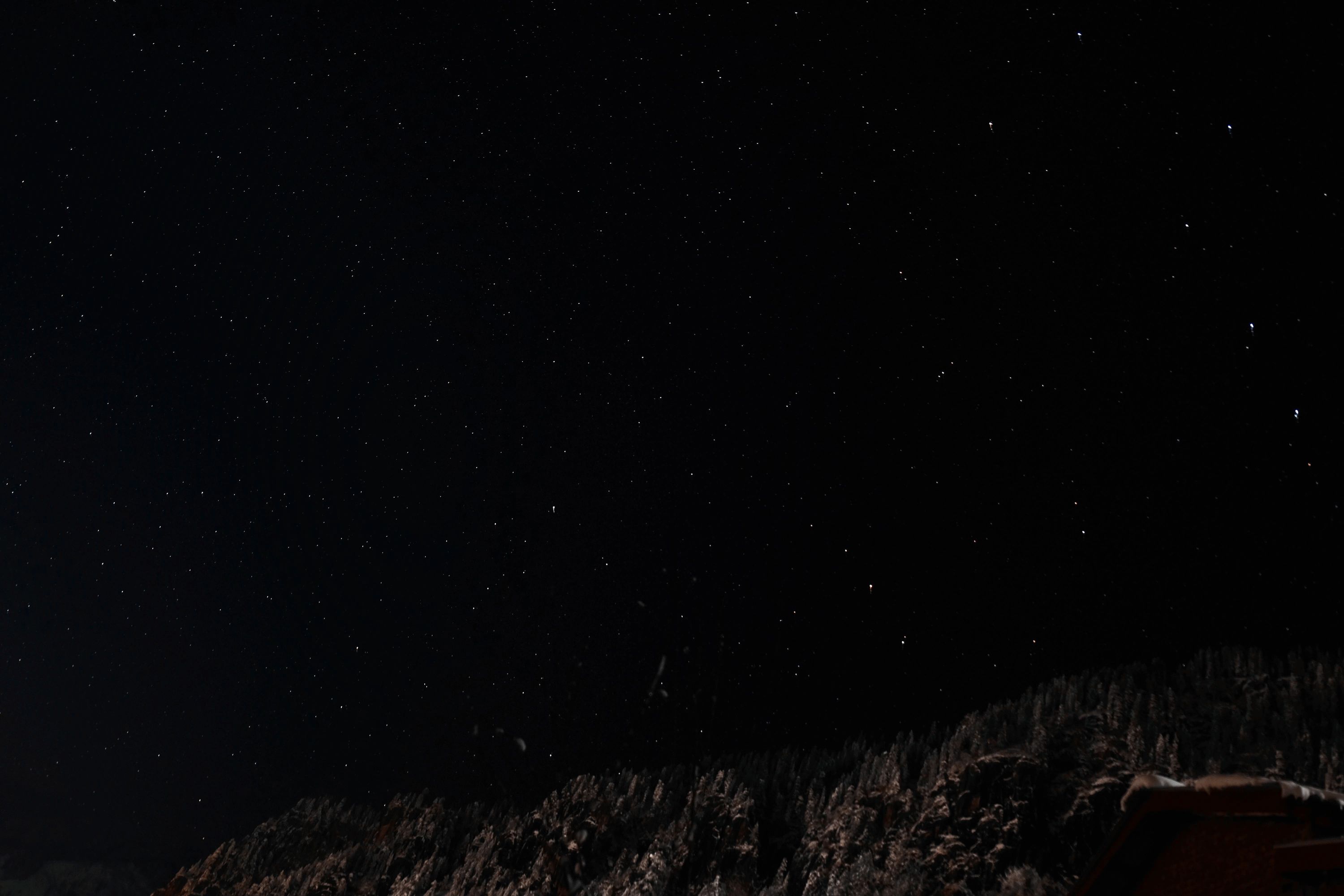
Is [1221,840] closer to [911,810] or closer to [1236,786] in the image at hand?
[1236,786]

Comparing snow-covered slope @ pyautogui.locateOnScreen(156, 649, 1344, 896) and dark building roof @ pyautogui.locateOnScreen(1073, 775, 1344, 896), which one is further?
snow-covered slope @ pyautogui.locateOnScreen(156, 649, 1344, 896)

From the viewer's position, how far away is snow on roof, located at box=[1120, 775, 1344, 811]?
9344 millimetres

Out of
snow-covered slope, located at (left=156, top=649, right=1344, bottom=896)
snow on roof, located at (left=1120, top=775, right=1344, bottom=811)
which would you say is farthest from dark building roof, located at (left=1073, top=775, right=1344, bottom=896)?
snow-covered slope, located at (left=156, top=649, right=1344, bottom=896)

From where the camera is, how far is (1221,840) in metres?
10.3

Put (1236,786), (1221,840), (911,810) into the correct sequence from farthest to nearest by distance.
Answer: (911,810) < (1221,840) < (1236,786)

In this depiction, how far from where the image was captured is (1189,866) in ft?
34.6

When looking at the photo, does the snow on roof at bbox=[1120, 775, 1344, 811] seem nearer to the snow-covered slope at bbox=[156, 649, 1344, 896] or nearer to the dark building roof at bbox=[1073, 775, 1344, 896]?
the dark building roof at bbox=[1073, 775, 1344, 896]

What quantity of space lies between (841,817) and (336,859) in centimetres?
11783

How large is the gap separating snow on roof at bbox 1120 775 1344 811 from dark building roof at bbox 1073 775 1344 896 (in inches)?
0.4

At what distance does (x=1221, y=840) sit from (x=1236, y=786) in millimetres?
781

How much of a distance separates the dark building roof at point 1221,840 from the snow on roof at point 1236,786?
0.4 inches

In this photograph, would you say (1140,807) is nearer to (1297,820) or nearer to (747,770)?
(1297,820)

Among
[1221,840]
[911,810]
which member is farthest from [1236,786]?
[911,810]

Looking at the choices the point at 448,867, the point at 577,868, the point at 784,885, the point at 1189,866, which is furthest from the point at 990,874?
the point at 448,867
